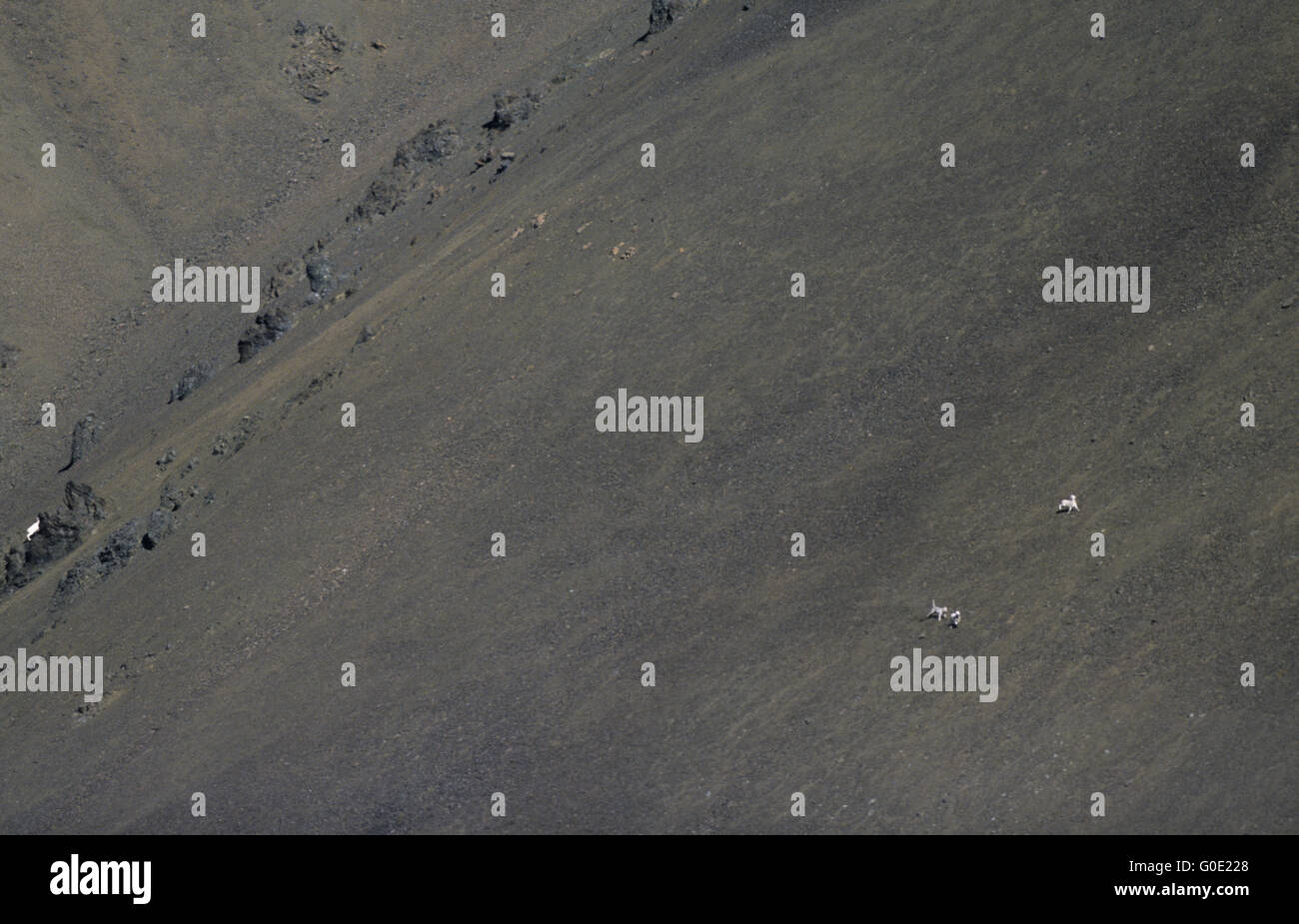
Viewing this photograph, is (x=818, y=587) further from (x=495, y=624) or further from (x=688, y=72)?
(x=688, y=72)

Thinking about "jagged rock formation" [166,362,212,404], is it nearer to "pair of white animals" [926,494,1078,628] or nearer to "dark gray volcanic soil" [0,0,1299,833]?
"dark gray volcanic soil" [0,0,1299,833]

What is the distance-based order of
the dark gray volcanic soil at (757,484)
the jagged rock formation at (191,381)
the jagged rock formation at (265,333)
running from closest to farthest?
the dark gray volcanic soil at (757,484) → the jagged rock formation at (265,333) → the jagged rock formation at (191,381)

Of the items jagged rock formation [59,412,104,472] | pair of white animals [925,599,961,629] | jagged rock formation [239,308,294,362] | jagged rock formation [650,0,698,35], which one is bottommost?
pair of white animals [925,599,961,629]

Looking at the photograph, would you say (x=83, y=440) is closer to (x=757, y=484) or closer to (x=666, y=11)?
(x=666, y=11)

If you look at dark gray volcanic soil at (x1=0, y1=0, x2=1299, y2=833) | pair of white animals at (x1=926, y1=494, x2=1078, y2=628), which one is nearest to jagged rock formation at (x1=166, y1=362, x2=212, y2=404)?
dark gray volcanic soil at (x1=0, y1=0, x2=1299, y2=833)

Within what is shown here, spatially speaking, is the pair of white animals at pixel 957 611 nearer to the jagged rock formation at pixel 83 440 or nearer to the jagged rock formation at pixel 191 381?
the jagged rock formation at pixel 191 381

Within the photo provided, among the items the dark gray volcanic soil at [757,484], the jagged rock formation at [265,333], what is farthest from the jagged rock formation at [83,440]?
the jagged rock formation at [265,333]

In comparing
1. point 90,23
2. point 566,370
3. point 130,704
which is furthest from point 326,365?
point 90,23

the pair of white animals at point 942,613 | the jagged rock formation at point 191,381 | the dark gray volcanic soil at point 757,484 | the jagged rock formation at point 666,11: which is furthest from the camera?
the jagged rock formation at point 666,11
